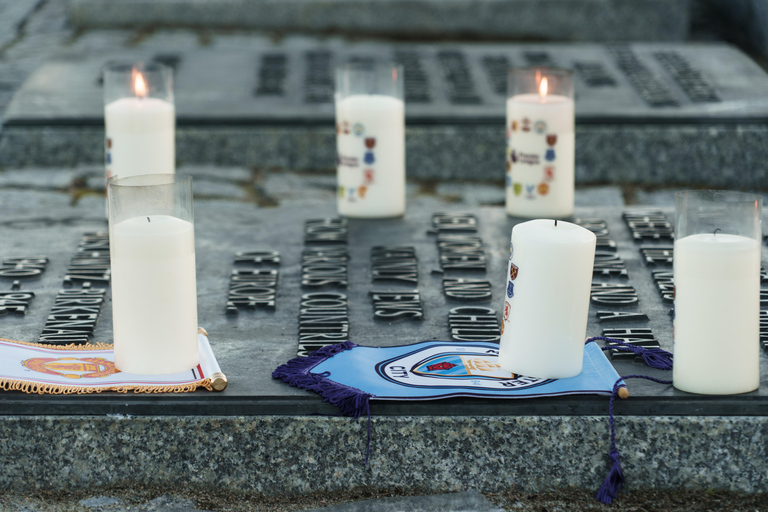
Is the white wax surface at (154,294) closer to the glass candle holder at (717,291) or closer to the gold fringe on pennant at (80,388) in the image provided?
the gold fringe on pennant at (80,388)

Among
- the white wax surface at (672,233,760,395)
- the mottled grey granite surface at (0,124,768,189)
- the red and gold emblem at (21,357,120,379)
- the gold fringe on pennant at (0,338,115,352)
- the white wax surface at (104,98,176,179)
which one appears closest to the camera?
the white wax surface at (672,233,760,395)

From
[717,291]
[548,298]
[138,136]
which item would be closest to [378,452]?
[548,298]

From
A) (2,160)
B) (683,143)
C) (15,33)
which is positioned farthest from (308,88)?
(15,33)

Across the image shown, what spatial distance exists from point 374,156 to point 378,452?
139cm

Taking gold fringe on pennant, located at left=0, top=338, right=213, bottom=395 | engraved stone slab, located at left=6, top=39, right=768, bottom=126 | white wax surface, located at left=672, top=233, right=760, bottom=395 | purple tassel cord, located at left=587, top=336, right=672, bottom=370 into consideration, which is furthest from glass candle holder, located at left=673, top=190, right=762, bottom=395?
engraved stone slab, located at left=6, top=39, right=768, bottom=126

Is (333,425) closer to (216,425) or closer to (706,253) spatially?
(216,425)

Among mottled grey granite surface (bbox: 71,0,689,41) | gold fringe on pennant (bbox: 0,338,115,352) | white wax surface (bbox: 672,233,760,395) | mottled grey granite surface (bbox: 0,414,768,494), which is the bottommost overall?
mottled grey granite surface (bbox: 0,414,768,494)

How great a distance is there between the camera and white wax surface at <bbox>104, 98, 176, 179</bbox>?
2.90 metres

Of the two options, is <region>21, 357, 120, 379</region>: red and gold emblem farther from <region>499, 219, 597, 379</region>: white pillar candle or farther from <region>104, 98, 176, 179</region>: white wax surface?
<region>104, 98, 176, 179</region>: white wax surface

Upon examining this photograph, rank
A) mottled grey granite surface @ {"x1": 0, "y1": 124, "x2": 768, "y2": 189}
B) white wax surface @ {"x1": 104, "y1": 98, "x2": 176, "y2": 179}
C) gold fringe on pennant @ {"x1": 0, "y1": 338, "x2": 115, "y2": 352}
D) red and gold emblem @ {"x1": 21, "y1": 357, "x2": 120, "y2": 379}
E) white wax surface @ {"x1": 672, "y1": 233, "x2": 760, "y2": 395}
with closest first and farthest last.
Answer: white wax surface @ {"x1": 672, "y1": 233, "x2": 760, "y2": 395} < red and gold emblem @ {"x1": 21, "y1": 357, "x2": 120, "y2": 379} < gold fringe on pennant @ {"x1": 0, "y1": 338, "x2": 115, "y2": 352} < white wax surface @ {"x1": 104, "y1": 98, "x2": 176, "y2": 179} < mottled grey granite surface @ {"x1": 0, "y1": 124, "x2": 768, "y2": 189}

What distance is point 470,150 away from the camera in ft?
12.9

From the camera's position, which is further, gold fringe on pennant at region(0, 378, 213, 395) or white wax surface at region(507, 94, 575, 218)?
white wax surface at region(507, 94, 575, 218)

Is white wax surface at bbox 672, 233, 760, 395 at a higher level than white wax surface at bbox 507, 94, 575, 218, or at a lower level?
lower

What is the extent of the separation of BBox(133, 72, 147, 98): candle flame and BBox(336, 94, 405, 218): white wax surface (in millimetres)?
554
